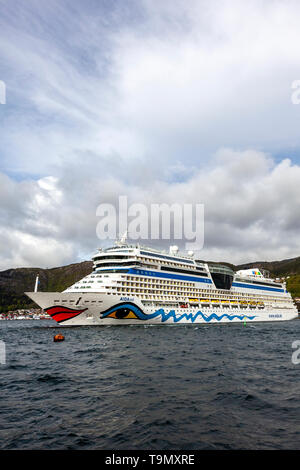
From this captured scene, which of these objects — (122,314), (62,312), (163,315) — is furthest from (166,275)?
(62,312)

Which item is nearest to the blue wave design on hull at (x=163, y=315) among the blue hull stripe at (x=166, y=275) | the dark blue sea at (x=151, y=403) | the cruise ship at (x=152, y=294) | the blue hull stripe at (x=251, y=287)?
the cruise ship at (x=152, y=294)

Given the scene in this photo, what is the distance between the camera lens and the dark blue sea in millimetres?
9523

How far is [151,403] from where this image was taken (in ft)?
42.8

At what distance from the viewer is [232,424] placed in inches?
421

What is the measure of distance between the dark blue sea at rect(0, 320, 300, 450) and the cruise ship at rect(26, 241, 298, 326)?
25841 mm

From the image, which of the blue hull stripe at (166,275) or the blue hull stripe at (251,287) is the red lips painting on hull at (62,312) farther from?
the blue hull stripe at (251,287)

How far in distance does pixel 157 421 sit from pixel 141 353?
15.7 metres

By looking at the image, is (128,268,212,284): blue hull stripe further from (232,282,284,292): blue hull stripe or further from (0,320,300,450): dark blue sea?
(0,320,300,450): dark blue sea

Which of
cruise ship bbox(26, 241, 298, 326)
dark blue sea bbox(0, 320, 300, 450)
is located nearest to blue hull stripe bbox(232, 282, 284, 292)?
cruise ship bbox(26, 241, 298, 326)

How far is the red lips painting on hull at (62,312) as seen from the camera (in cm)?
4934

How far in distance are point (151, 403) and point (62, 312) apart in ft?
131

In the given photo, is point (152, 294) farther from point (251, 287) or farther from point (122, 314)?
point (251, 287)

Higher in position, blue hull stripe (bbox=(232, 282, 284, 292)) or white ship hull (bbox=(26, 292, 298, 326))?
blue hull stripe (bbox=(232, 282, 284, 292))
